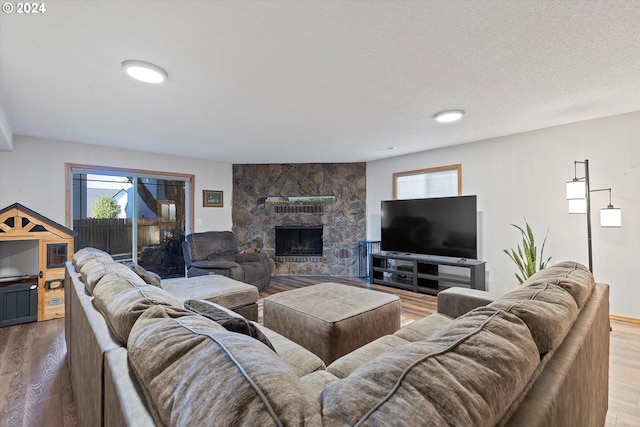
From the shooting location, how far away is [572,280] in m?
1.28

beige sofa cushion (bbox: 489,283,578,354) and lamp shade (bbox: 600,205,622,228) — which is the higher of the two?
lamp shade (bbox: 600,205,622,228)

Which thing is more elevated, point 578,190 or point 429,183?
point 429,183

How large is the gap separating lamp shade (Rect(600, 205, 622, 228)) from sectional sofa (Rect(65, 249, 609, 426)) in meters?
2.65

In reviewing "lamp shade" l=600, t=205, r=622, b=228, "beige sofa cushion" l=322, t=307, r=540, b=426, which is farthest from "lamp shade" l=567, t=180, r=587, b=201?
"beige sofa cushion" l=322, t=307, r=540, b=426

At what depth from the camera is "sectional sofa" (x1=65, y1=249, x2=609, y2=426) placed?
0.52 m

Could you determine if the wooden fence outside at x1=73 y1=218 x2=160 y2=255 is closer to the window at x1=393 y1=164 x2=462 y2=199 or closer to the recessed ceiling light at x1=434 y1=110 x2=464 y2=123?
the window at x1=393 y1=164 x2=462 y2=199

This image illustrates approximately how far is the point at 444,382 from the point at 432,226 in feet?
13.6

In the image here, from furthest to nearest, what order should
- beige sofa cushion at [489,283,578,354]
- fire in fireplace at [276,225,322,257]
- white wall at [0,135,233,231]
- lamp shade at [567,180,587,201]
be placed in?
fire in fireplace at [276,225,322,257] → white wall at [0,135,233,231] → lamp shade at [567,180,587,201] → beige sofa cushion at [489,283,578,354]

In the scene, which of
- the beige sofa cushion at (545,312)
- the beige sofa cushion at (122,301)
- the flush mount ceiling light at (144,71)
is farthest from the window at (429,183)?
the beige sofa cushion at (122,301)

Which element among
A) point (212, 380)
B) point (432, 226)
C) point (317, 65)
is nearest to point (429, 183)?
point (432, 226)

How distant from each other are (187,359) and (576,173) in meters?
4.45

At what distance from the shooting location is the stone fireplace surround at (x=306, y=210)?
5730 millimetres

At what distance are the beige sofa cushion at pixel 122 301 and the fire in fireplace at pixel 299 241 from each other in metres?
4.44

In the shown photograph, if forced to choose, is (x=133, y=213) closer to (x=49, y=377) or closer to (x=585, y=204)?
(x=49, y=377)
